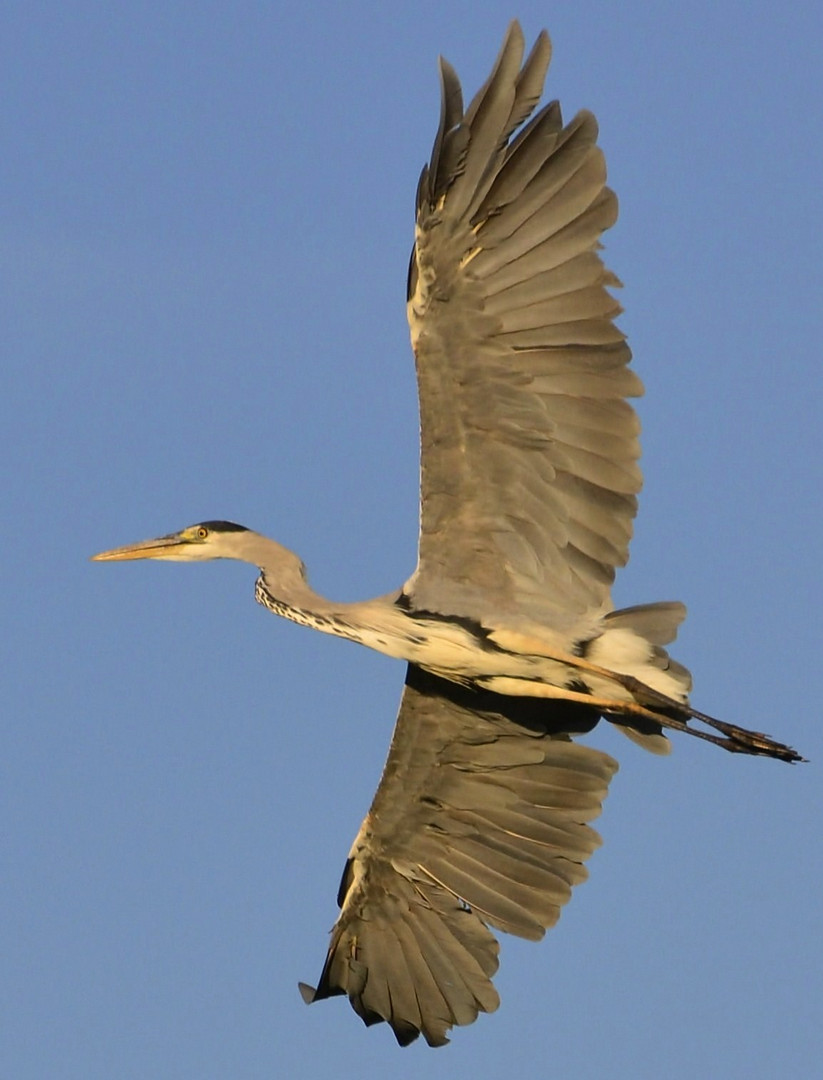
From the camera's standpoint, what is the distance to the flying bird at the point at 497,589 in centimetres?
888

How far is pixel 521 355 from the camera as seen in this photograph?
9.04 m

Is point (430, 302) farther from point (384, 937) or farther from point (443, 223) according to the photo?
point (384, 937)

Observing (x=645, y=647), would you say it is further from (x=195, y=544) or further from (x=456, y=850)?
(x=195, y=544)

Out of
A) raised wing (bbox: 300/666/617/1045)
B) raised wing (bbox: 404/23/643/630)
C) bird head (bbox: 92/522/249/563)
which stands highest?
raised wing (bbox: 404/23/643/630)

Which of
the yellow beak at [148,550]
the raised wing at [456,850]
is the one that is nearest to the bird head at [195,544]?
the yellow beak at [148,550]

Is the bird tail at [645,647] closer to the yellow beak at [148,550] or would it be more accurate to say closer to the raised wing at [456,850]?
the raised wing at [456,850]

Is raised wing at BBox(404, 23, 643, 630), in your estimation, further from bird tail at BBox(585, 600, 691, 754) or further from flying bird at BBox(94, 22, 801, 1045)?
bird tail at BBox(585, 600, 691, 754)

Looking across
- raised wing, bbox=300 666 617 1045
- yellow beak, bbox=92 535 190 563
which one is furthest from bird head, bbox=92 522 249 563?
raised wing, bbox=300 666 617 1045

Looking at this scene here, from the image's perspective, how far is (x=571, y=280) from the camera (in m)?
8.96

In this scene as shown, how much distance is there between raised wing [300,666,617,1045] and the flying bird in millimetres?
12

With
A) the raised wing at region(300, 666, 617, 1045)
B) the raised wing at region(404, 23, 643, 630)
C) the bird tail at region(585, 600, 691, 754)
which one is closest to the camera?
the raised wing at region(404, 23, 643, 630)

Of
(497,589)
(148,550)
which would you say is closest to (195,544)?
(148,550)

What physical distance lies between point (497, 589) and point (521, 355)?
3.99 feet

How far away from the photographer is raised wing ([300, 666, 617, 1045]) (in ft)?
33.1
